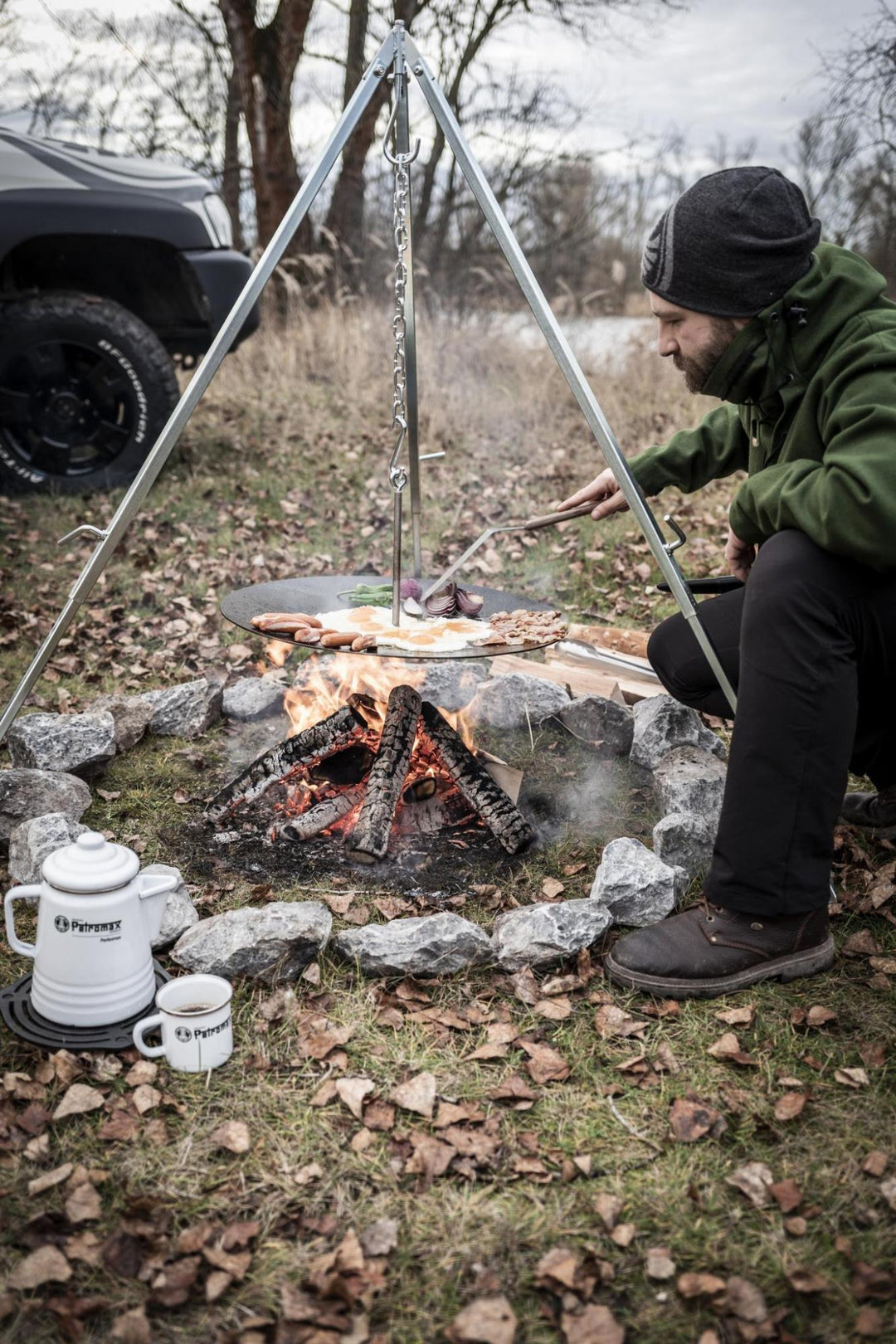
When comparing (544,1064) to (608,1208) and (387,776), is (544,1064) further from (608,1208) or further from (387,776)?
(387,776)

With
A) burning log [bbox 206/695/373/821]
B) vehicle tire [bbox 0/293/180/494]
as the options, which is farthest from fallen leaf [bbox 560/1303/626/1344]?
vehicle tire [bbox 0/293/180/494]

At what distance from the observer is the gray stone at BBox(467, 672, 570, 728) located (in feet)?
13.8

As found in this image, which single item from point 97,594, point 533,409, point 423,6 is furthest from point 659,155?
point 97,594

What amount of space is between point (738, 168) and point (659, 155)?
1081cm

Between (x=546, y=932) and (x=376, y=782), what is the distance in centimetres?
82

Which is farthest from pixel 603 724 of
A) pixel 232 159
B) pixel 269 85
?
pixel 232 159

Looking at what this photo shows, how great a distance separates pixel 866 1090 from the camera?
2314 mm

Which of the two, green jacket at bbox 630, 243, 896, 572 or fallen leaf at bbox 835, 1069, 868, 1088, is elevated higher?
green jacket at bbox 630, 243, 896, 572

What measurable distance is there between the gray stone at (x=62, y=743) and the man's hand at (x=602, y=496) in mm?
1777

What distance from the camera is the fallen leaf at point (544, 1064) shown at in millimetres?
2355

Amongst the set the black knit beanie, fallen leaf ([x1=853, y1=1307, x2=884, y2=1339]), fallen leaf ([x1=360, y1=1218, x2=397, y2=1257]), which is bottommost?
fallen leaf ([x1=360, y1=1218, x2=397, y2=1257])

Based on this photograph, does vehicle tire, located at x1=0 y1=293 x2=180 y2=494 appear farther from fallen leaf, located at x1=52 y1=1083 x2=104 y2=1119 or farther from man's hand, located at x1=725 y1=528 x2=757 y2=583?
fallen leaf, located at x1=52 y1=1083 x2=104 y2=1119

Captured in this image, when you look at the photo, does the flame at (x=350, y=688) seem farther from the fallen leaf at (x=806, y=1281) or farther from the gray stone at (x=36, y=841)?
the fallen leaf at (x=806, y=1281)

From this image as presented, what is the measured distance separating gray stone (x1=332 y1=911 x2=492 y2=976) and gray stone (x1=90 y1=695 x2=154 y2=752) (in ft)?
4.91
